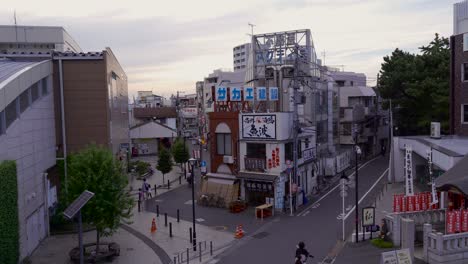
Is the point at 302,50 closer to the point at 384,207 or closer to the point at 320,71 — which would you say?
the point at 320,71

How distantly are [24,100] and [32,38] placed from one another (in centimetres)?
3739

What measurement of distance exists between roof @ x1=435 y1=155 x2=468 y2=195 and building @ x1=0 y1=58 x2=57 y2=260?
19304 mm

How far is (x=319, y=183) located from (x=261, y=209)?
1185 cm

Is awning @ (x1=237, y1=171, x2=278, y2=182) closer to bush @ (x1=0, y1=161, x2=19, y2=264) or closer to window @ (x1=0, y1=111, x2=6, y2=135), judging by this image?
bush @ (x1=0, y1=161, x2=19, y2=264)

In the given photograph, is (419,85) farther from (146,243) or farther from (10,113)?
(10,113)

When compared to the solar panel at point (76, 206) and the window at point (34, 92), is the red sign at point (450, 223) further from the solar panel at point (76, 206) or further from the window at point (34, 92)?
the window at point (34, 92)

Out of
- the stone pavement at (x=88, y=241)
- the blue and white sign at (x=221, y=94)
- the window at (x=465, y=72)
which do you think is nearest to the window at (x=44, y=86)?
the stone pavement at (x=88, y=241)

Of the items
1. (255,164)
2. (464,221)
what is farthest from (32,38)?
(464,221)

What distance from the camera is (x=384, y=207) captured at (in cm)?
2994

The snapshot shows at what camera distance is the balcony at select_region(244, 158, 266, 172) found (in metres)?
31.6

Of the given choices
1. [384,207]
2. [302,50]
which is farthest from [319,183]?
[302,50]

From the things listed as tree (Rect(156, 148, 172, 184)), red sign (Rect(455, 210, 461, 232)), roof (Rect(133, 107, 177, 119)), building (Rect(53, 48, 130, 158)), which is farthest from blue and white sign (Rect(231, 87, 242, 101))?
roof (Rect(133, 107, 177, 119))

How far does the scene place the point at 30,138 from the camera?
22.9 metres

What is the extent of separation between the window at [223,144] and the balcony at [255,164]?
204cm
